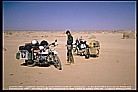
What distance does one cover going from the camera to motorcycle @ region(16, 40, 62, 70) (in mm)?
6883

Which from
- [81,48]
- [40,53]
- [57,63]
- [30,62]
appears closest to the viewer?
[40,53]

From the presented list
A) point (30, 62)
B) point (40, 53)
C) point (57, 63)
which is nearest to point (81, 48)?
point (57, 63)

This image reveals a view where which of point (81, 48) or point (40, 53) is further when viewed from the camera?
point (81, 48)

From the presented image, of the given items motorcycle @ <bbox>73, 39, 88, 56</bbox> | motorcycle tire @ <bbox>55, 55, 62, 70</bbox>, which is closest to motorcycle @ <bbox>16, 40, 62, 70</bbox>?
motorcycle tire @ <bbox>55, 55, 62, 70</bbox>

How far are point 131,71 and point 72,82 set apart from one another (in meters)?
2.34

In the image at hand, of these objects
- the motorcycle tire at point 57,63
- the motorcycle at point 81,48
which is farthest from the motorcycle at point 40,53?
the motorcycle at point 81,48

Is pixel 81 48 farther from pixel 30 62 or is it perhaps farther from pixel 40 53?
pixel 40 53

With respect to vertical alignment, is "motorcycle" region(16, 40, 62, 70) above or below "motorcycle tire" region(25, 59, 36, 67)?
above

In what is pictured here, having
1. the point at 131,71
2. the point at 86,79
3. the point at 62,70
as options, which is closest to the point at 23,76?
the point at 62,70

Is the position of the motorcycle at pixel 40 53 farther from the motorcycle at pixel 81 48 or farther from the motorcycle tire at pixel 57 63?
the motorcycle at pixel 81 48

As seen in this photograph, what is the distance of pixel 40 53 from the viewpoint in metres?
6.92

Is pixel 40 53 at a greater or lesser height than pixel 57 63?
greater

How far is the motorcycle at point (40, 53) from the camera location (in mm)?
6883

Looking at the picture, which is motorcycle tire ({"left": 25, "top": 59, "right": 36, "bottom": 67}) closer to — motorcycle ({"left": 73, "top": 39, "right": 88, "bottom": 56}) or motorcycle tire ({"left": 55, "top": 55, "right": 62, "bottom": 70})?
motorcycle tire ({"left": 55, "top": 55, "right": 62, "bottom": 70})
